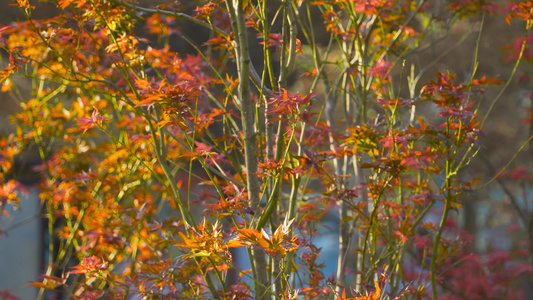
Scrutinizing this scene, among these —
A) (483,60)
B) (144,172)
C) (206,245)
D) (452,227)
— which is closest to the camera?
(206,245)

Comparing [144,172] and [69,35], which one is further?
[144,172]

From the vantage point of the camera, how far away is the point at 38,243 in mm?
4418

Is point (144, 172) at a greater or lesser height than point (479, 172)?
greater

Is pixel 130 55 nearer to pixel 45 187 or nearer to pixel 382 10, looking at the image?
pixel 382 10

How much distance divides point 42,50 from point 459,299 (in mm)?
2851

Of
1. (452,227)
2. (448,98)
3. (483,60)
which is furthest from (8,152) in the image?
(483,60)

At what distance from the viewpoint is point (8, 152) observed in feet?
9.12

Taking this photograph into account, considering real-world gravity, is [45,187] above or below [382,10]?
below

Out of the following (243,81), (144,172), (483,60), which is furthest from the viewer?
(483,60)

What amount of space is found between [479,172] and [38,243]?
4.36 m

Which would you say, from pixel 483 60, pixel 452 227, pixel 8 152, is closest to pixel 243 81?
pixel 8 152

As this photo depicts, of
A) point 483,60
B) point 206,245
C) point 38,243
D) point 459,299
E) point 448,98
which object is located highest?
point 448,98

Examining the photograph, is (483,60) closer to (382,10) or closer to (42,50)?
(382,10)

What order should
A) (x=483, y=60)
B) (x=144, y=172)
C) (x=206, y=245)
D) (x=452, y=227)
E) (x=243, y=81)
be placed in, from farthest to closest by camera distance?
(x=483, y=60) < (x=452, y=227) < (x=144, y=172) < (x=243, y=81) < (x=206, y=245)
